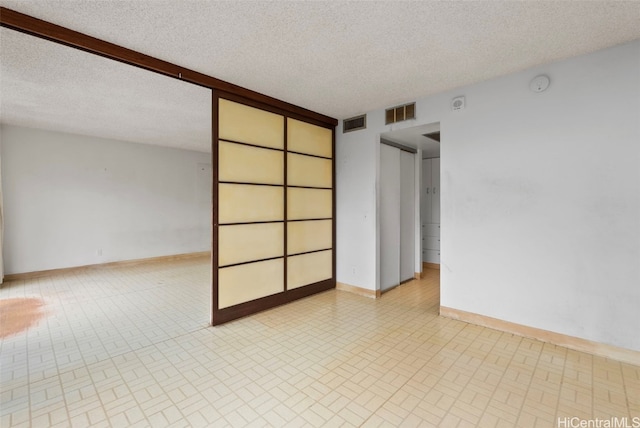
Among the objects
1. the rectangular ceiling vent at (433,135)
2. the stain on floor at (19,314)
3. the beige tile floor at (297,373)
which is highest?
the rectangular ceiling vent at (433,135)

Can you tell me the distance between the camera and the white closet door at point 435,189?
6426 mm

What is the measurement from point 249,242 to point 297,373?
1813 mm

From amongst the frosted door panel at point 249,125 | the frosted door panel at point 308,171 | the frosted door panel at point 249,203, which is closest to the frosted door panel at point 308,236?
the frosted door panel at point 249,203

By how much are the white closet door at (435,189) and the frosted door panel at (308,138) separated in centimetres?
288

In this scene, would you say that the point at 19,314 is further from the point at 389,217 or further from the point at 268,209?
the point at 389,217

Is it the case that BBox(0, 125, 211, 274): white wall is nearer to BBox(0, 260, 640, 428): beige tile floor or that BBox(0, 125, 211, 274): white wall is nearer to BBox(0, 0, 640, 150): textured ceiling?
BBox(0, 260, 640, 428): beige tile floor

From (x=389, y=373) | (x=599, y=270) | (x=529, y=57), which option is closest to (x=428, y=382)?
(x=389, y=373)

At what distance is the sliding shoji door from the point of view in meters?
3.49

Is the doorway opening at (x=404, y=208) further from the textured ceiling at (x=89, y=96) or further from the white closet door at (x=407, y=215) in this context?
the textured ceiling at (x=89, y=96)

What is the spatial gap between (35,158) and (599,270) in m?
8.92

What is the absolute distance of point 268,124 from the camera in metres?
3.96

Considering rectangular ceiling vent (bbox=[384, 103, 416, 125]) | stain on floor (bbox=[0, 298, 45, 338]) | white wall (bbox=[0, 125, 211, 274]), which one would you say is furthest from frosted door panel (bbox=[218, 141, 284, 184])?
white wall (bbox=[0, 125, 211, 274])

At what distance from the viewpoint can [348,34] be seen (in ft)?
8.07

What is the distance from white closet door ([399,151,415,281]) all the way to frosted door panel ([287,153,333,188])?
141cm
